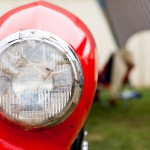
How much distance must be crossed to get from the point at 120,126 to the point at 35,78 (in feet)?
11.2

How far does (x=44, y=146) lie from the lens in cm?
129

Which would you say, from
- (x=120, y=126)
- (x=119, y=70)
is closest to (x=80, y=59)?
(x=120, y=126)

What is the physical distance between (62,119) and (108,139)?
2790mm

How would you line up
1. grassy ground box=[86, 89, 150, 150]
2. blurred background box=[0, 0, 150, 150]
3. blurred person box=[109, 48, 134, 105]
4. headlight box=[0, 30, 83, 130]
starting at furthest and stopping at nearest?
blurred person box=[109, 48, 134, 105] < grassy ground box=[86, 89, 150, 150] < blurred background box=[0, 0, 150, 150] < headlight box=[0, 30, 83, 130]

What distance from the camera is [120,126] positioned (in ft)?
15.0

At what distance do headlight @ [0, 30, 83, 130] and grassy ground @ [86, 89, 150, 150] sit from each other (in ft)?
7.62

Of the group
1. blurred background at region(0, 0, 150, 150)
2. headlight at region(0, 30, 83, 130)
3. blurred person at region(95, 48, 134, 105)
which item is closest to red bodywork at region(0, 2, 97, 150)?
headlight at region(0, 30, 83, 130)

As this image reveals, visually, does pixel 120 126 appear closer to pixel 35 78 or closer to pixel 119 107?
pixel 119 107

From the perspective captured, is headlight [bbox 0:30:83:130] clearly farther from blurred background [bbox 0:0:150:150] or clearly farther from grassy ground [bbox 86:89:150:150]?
grassy ground [bbox 86:89:150:150]

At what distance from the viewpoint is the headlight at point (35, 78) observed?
1.23 m

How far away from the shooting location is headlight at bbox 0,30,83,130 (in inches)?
48.6

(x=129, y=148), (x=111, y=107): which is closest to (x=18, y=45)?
(x=129, y=148)

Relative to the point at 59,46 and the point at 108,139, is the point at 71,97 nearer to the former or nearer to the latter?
the point at 59,46

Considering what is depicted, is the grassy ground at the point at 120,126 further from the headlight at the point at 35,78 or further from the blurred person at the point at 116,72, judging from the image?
the headlight at the point at 35,78
